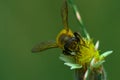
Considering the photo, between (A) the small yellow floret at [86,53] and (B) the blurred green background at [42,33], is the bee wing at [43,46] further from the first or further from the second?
(B) the blurred green background at [42,33]

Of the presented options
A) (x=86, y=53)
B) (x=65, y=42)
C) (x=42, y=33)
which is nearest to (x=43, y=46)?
(x=65, y=42)

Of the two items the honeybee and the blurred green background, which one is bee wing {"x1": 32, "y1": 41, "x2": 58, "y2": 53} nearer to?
the honeybee

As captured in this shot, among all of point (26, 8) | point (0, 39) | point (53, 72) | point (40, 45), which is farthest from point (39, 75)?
point (40, 45)

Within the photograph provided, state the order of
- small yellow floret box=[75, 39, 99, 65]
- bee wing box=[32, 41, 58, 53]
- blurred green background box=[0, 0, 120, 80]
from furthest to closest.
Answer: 1. blurred green background box=[0, 0, 120, 80]
2. bee wing box=[32, 41, 58, 53]
3. small yellow floret box=[75, 39, 99, 65]

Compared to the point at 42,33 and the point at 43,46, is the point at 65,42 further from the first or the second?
the point at 42,33

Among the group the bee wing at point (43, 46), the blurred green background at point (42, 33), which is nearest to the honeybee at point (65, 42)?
the bee wing at point (43, 46)

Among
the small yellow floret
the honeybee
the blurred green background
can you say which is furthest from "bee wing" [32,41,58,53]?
the blurred green background

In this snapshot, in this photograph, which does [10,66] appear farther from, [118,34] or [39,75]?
[118,34]

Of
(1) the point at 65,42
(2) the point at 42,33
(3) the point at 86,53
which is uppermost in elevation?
(2) the point at 42,33

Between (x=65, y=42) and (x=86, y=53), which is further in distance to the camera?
(x=65, y=42)
